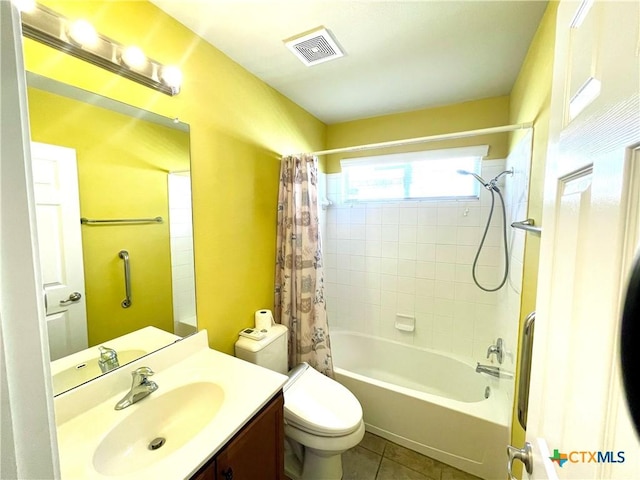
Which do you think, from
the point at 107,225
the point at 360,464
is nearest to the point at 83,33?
the point at 107,225

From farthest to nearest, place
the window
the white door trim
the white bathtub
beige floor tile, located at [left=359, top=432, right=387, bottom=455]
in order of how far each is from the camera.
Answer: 1. the window
2. beige floor tile, located at [left=359, top=432, right=387, bottom=455]
3. the white bathtub
4. the white door trim

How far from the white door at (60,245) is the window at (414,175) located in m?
2.02

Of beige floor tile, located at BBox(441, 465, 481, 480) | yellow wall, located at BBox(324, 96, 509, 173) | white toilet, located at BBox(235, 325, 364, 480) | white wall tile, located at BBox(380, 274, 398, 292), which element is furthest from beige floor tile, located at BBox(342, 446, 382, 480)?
yellow wall, located at BBox(324, 96, 509, 173)

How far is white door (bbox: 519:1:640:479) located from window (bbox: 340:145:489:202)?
162 centimetres

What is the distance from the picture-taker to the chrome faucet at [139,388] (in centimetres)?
98

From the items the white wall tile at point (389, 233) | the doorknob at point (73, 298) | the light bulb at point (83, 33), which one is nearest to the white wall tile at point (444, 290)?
the white wall tile at point (389, 233)

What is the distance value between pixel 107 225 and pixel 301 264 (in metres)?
1.10

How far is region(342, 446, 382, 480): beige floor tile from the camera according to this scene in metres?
1.54

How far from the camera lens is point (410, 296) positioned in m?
2.35

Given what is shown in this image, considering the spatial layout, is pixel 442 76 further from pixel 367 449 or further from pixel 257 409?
pixel 367 449

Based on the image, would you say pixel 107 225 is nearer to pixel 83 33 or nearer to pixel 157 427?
pixel 83 33

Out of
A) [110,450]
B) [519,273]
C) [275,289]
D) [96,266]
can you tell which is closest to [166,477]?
[110,450]

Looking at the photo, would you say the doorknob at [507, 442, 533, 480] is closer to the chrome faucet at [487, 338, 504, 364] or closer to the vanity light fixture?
the chrome faucet at [487, 338, 504, 364]

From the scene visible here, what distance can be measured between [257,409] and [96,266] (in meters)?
0.83
